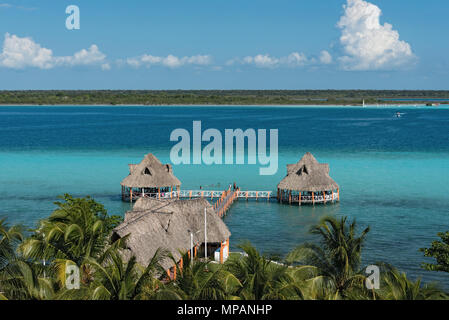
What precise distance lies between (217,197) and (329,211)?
9305 millimetres

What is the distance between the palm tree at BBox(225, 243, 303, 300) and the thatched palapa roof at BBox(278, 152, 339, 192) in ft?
84.8

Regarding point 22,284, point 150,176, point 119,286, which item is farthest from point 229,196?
point 22,284

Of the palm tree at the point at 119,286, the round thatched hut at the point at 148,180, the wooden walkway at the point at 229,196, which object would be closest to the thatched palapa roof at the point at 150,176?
the round thatched hut at the point at 148,180

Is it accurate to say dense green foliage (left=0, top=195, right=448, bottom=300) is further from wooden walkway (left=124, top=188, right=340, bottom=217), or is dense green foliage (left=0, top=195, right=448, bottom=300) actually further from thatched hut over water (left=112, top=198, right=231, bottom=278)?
wooden walkway (left=124, top=188, right=340, bottom=217)

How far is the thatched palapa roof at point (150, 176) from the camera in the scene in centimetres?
4338

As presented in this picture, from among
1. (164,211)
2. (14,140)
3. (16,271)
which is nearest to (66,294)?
(16,271)

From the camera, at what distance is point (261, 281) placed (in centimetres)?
1554

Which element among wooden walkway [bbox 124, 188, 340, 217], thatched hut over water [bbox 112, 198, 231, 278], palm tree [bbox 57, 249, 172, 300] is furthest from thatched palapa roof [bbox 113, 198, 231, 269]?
wooden walkway [bbox 124, 188, 340, 217]

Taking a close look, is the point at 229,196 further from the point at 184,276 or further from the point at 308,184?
the point at 184,276

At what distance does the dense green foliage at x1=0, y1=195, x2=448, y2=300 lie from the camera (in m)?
14.5

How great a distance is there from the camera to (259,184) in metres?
51.0

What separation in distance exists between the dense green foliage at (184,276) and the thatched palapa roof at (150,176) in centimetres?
2261
